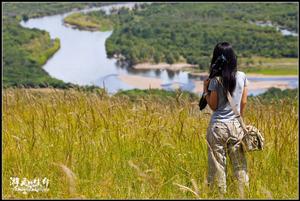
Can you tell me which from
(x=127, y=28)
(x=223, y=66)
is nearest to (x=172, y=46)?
(x=127, y=28)

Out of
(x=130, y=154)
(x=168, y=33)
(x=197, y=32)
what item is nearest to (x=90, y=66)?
(x=197, y=32)

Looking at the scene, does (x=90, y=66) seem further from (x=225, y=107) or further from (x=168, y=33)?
(x=225, y=107)

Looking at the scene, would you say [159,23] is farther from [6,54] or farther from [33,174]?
[33,174]

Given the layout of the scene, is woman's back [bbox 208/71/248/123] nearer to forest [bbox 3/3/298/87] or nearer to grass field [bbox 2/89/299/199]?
grass field [bbox 2/89/299/199]

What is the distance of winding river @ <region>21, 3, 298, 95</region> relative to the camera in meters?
51.8

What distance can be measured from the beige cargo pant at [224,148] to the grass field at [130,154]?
7 centimetres

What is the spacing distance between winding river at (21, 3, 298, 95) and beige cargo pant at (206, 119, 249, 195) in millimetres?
40310

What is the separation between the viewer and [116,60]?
7256cm

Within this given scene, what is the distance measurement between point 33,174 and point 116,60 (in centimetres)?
6926

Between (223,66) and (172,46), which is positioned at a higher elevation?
(223,66)

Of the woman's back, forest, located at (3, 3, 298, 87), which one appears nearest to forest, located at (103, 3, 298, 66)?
forest, located at (3, 3, 298, 87)

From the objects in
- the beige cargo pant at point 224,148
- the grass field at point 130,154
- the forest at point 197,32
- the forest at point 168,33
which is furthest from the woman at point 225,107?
the forest at point 197,32

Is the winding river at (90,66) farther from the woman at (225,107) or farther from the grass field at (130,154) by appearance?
the woman at (225,107)

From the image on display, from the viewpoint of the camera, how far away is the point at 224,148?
3908mm
